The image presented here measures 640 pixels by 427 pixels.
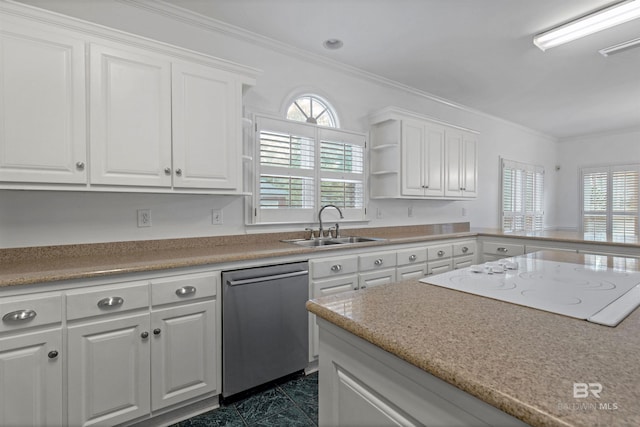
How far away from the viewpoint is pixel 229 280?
193 centimetres

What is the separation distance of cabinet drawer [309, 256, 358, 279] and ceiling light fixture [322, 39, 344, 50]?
1.89 metres

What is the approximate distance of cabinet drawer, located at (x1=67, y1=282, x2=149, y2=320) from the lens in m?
1.52

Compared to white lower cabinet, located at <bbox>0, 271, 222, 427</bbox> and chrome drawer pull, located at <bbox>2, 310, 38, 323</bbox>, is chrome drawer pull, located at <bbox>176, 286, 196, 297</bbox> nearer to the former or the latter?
white lower cabinet, located at <bbox>0, 271, 222, 427</bbox>

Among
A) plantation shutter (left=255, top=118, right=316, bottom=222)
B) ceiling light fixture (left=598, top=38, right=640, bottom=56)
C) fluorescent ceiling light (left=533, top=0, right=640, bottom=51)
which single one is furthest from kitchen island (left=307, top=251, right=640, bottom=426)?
ceiling light fixture (left=598, top=38, right=640, bottom=56)

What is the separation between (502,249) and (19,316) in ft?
13.1

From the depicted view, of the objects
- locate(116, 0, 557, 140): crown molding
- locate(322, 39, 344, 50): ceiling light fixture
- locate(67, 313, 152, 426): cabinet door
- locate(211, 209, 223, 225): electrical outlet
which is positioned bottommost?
locate(67, 313, 152, 426): cabinet door

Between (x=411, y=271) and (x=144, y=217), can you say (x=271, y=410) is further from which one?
(x=411, y=271)

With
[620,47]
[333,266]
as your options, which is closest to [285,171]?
[333,266]

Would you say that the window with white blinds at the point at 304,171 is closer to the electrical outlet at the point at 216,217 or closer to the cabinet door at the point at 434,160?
the electrical outlet at the point at 216,217

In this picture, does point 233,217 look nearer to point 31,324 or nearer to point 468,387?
point 31,324

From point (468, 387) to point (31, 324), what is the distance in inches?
70.7

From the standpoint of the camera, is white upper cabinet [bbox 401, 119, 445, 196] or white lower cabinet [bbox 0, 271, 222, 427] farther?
white upper cabinet [bbox 401, 119, 445, 196]

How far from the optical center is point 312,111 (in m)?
3.16

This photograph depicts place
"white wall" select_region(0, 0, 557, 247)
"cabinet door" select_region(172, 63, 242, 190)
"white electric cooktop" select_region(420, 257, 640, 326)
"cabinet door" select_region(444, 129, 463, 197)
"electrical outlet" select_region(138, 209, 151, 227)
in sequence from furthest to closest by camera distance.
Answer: "cabinet door" select_region(444, 129, 463, 197)
"electrical outlet" select_region(138, 209, 151, 227)
"cabinet door" select_region(172, 63, 242, 190)
"white wall" select_region(0, 0, 557, 247)
"white electric cooktop" select_region(420, 257, 640, 326)
